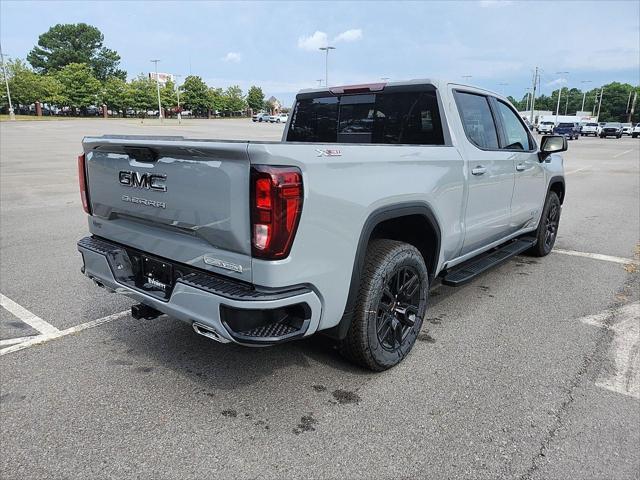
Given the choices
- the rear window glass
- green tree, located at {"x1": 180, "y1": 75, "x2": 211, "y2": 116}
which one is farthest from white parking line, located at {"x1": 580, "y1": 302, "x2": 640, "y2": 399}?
green tree, located at {"x1": 180, "y1": 75, "x2": 211, "y2": 116}

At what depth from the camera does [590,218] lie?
9.00 m

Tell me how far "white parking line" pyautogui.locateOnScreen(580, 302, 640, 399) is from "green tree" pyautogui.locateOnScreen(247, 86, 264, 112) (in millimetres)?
123097

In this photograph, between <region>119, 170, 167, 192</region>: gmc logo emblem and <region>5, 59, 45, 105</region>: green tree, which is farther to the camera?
<region>5, 59, 45, 105</region>: green tree

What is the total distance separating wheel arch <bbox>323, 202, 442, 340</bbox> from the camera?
286cm

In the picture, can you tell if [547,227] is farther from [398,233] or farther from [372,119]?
[398,233]

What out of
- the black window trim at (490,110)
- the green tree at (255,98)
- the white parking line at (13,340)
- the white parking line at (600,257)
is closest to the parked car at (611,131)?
the white parking line at (600,257)

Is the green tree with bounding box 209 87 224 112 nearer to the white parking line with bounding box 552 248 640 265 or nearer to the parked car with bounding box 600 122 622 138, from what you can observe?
the parked car with bounding box 600 122 622 138

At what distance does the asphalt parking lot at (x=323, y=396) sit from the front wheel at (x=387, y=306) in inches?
6.8

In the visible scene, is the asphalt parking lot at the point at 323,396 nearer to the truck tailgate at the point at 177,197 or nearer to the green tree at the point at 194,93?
the truck tailgate at the point at 177,197

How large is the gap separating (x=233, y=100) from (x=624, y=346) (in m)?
109

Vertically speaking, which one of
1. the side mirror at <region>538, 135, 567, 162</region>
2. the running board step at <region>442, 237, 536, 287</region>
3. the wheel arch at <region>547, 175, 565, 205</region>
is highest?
the side mirror at <region>538, 135, 567, 162</region>

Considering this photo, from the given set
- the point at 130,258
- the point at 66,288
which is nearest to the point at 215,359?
the point at 130,258

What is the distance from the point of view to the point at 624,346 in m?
3.75

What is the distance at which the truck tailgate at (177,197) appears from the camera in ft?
7.97
